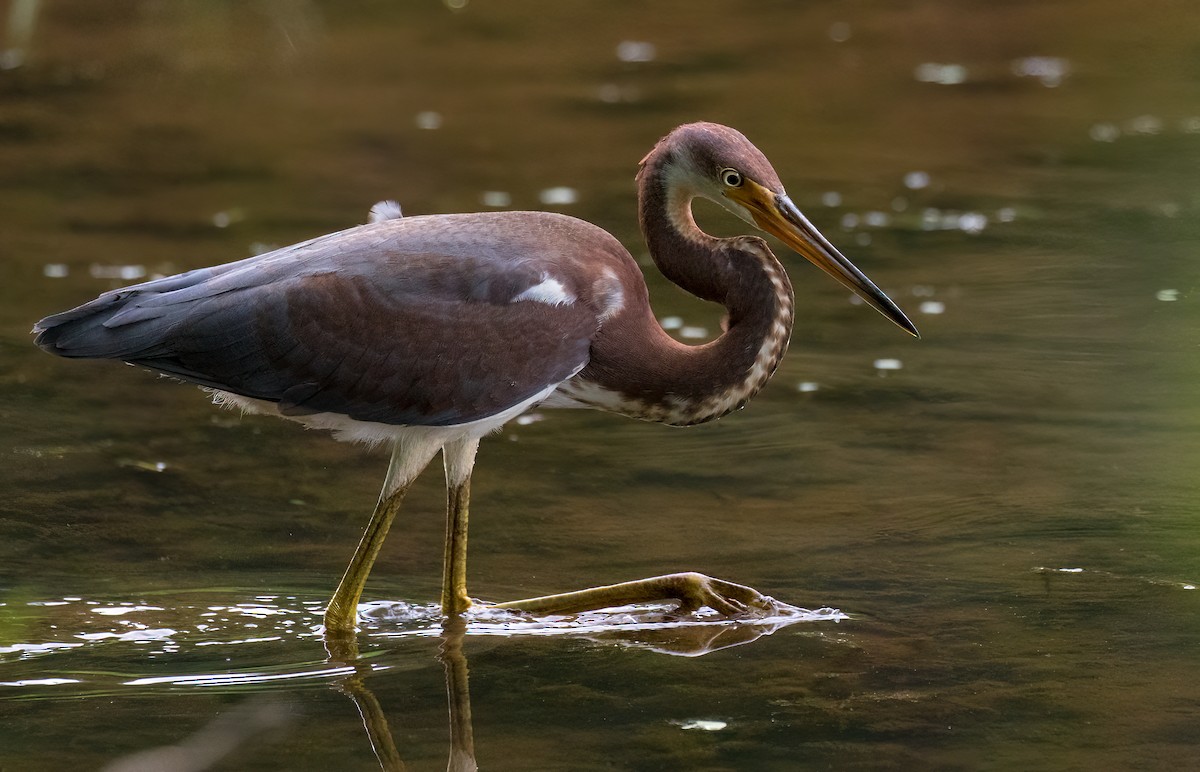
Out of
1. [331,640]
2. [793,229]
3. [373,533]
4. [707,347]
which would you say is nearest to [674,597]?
[707,347]

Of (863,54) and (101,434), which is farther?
(863,54)

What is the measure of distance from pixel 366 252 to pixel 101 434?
2514 millimetres

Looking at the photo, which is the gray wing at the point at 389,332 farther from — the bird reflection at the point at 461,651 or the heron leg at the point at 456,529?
the bird reflection at the point at 461,651

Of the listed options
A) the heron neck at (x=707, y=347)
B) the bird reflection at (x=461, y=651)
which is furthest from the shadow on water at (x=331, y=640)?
the heron neck at (x=707, y=347)

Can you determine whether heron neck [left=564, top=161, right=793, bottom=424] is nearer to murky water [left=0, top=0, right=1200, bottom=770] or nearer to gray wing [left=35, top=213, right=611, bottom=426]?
gray wing [left=35, top=213, right=611, bottom=426]

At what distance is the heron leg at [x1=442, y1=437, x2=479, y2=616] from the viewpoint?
5.73 m

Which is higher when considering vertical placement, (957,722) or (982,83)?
(982,83)

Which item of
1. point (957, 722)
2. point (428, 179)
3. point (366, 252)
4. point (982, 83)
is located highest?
point (982, 83)

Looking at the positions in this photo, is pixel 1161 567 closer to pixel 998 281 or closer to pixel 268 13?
pixel 998 281

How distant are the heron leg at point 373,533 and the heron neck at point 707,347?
0.58m

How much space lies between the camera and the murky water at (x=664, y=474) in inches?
191

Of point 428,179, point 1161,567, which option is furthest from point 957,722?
point 428,179

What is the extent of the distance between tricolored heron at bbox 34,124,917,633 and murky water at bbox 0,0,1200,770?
53 cm

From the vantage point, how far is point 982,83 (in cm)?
1374
